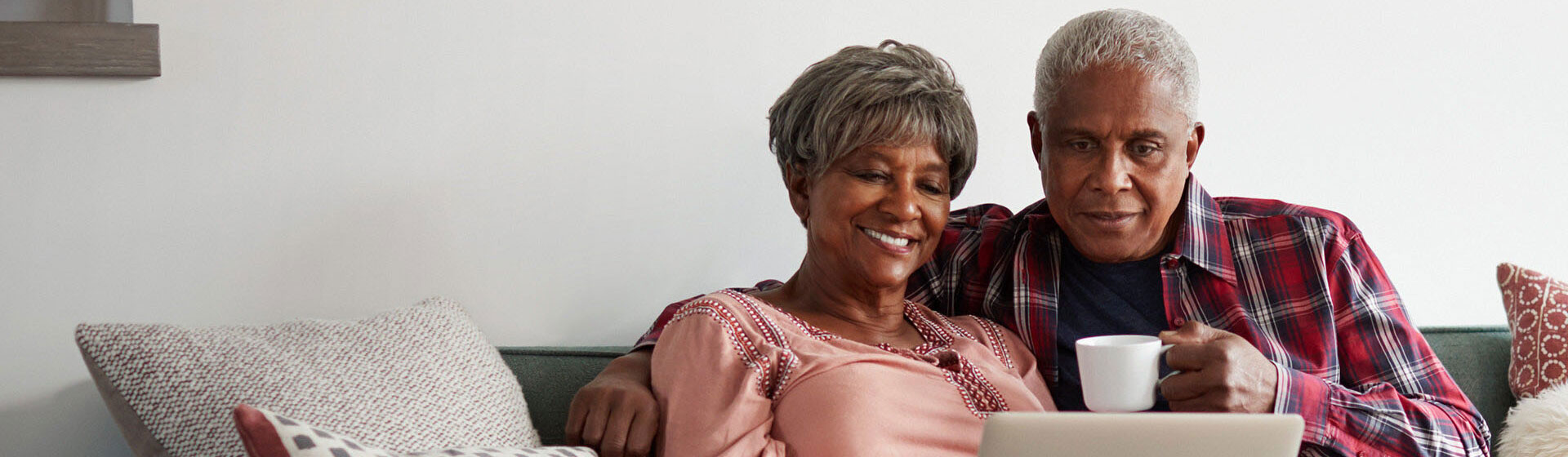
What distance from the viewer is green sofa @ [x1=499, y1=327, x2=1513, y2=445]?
1.72 meters

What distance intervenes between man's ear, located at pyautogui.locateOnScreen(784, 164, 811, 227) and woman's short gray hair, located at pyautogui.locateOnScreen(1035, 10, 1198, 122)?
1.17 feet

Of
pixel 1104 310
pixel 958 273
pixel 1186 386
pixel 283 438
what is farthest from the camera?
pixel 958 273

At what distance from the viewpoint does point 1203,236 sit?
5.65ft

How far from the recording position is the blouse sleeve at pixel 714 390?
139cm

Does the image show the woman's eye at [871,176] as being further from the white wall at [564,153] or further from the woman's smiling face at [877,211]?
the white wall at [564,153]

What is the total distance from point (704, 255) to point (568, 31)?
0.41 metres

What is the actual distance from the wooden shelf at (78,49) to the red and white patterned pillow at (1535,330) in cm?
204

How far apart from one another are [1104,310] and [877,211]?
1.35 ft

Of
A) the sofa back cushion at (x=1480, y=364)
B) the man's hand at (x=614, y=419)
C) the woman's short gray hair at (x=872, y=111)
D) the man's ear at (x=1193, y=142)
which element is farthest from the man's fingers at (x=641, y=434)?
the sofa back cushion at (x=1480, y=364)

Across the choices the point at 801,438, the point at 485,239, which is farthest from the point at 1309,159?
the point at 485,239

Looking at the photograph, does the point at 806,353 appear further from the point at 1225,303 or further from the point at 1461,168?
the point at 1461,168

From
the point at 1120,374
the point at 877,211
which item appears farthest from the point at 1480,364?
the point at 877,211

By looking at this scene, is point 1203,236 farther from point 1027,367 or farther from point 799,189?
point 799,189

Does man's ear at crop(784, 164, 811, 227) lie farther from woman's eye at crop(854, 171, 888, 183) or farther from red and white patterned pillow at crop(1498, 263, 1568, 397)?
red and white patterned pillow at crop(1498, 263, 1568, 397)
